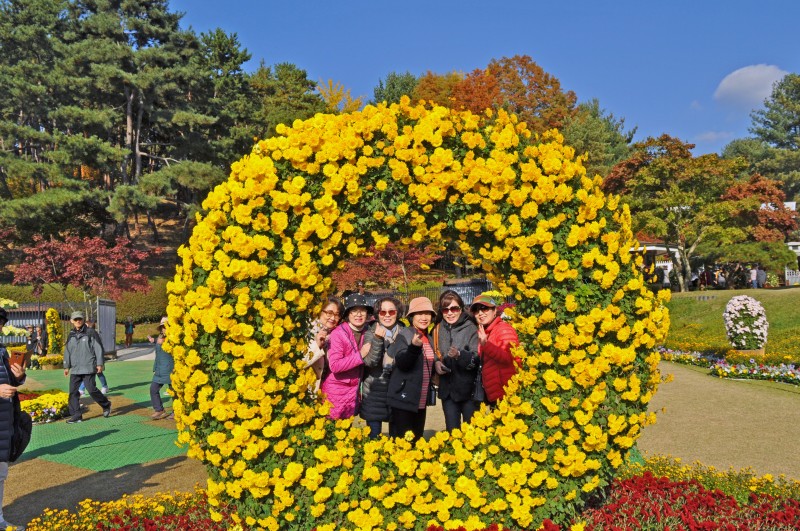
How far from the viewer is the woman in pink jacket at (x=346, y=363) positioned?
5277 millimetres

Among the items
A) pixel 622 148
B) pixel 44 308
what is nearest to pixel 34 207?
pixel 44 308

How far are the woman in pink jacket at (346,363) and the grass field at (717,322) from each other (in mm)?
11383

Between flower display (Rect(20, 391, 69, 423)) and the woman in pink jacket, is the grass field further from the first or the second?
flower display (Rect(20, 391, 69, 423))

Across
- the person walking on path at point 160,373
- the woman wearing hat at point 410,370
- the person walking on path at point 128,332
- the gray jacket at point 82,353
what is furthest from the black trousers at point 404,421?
the person walking on path at point 128,332

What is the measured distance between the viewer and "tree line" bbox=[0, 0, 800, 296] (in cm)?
3002

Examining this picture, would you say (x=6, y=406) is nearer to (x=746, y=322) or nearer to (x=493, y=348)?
(x=493, y=348)

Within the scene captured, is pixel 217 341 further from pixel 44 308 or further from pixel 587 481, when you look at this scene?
pixel 44 308

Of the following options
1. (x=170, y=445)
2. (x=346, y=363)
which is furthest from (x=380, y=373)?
(x=170, y=445)

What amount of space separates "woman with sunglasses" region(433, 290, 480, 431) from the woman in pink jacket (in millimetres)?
739

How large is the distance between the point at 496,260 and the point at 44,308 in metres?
26.9

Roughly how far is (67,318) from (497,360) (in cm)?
2530

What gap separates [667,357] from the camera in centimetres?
1650

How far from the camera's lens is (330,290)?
433cm

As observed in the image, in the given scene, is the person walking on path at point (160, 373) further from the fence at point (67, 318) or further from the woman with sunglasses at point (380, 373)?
the fence at point (67, 318)
